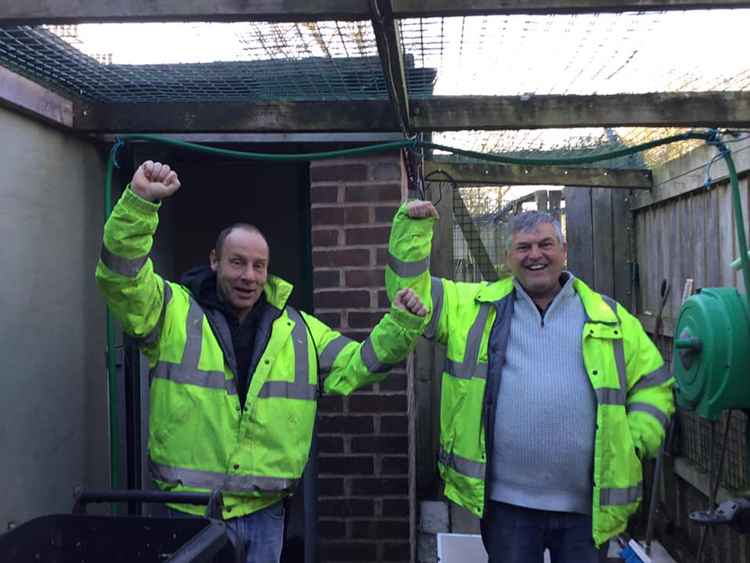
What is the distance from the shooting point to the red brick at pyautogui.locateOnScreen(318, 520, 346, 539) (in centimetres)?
320

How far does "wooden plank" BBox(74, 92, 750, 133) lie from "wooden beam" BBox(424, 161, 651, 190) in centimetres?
166

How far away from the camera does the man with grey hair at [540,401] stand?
94.4 inches

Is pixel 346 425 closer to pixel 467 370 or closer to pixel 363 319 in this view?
pixel 363 319

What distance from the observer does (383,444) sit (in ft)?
10.4

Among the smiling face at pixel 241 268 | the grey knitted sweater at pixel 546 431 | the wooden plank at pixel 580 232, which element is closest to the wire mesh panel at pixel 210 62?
the smiling face at pixel 241 268

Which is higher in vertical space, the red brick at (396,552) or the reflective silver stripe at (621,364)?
the reflective silver stripe at (621,364)

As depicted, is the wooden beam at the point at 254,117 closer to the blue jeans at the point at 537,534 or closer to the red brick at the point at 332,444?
the red brick at the point at 332,444

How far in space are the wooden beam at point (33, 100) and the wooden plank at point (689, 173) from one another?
2843mm

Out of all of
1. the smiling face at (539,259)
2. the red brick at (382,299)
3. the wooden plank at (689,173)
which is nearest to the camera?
the smiling face at (539,259)

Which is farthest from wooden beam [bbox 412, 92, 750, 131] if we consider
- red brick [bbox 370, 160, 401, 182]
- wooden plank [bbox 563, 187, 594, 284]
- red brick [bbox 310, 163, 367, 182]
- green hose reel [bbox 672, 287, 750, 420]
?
wooden plank [bbox 563, 187, 594, 284]

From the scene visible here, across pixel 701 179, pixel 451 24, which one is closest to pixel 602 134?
pixel 701 179

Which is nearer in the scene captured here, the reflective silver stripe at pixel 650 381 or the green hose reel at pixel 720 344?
the green hose reel at pixel 720 344

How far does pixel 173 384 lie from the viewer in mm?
2268

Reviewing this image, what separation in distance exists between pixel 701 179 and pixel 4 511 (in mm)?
3581
